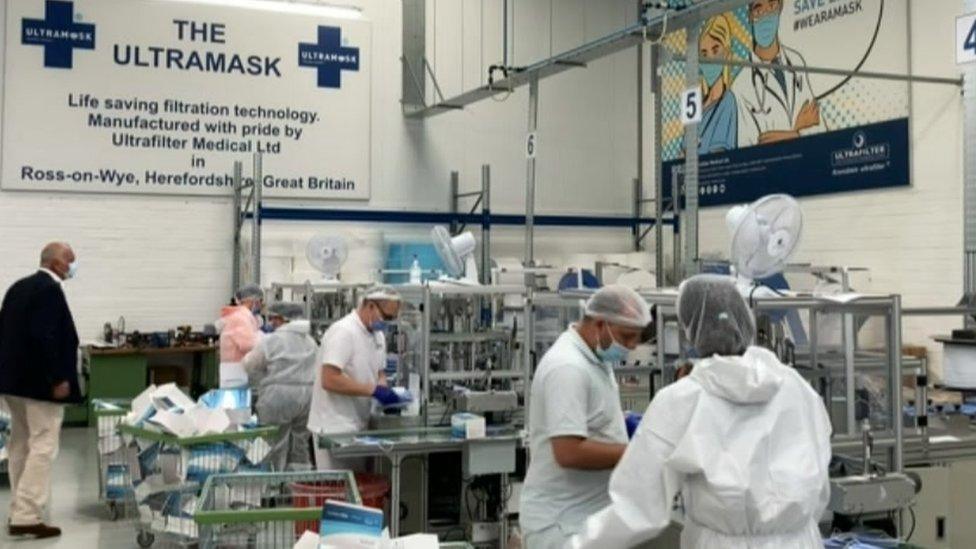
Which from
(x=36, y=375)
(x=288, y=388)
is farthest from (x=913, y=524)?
(x=36, y=375)

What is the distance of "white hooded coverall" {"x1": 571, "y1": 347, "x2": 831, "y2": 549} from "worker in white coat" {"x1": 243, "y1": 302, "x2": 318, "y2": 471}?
3.57 m

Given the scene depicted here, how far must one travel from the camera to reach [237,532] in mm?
2727

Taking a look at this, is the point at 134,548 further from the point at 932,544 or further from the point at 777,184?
the point at 777,184

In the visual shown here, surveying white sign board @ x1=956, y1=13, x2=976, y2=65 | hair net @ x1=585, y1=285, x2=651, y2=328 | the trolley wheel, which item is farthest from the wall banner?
the trolley wheel

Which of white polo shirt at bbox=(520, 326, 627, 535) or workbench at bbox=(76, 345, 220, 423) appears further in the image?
workbench at bbox=(76, 345, 220, 423)

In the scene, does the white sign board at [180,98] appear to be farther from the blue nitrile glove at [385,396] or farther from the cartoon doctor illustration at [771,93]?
the blue nitrile glove at [385,396]

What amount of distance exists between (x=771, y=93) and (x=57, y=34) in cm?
704

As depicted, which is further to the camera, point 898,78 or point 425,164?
point 425,164

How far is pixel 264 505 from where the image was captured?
129 inches

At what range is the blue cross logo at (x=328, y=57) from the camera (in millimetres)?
10242

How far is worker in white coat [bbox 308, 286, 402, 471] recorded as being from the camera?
4512 millimetres

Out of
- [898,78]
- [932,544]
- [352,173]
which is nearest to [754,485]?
[932,544]

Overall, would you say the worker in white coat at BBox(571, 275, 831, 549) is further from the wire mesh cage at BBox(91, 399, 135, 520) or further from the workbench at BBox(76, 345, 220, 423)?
the workbench at BBox(76, 345, 220, 423)

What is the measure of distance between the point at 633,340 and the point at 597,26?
9.29m
